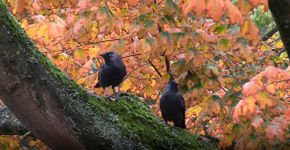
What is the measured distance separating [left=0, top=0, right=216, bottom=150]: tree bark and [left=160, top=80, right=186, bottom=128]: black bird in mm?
1163

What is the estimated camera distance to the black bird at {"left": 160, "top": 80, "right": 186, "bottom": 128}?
5211mm

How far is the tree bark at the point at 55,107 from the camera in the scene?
3314mm

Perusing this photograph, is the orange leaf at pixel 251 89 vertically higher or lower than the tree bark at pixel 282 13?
lower

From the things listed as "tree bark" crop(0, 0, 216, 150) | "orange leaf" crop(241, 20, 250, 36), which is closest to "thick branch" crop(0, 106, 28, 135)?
"tree bark" crop(0, 0, 216, 150)

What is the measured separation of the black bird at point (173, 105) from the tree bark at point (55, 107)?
116 cm

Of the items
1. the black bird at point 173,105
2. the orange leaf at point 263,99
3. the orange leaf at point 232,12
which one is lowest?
the black bird at point 173,105

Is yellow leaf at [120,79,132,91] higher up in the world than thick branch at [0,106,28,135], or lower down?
lower down

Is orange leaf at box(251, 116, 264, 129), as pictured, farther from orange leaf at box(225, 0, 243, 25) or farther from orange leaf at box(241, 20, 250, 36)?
orange leaf at box(225, 0, 243, 25)

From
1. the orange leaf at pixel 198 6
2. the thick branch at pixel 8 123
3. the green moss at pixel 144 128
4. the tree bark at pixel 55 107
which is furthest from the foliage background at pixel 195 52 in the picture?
the thick branch at pixel 8 123

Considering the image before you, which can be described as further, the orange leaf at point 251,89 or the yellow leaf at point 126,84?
the yellow leaf at point 126,84

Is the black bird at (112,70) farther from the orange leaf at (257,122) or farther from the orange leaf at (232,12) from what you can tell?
the orange leaf at (232,12)

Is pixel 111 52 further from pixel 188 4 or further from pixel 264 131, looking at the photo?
pixel 188 4

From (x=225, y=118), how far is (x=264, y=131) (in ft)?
2.10

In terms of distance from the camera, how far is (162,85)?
612 cm
